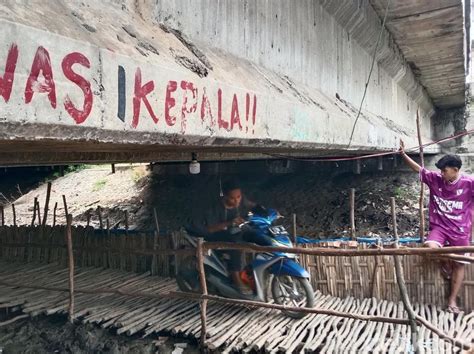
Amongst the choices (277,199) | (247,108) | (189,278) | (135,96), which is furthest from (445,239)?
(277,199)

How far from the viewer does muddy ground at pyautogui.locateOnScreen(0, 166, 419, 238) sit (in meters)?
10.0

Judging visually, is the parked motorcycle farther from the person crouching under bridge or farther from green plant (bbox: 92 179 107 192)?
green plant (bbox: 92 179 107 192)

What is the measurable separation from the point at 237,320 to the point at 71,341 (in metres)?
1.88

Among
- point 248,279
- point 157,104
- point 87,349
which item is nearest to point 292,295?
point 248,279

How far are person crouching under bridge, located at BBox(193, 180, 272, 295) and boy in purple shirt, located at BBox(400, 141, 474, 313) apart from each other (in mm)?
2179

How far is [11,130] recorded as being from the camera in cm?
154

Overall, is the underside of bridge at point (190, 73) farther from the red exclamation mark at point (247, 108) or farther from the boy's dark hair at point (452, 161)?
the boy's dark hair at point (452, 161)

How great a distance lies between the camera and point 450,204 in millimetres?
5105

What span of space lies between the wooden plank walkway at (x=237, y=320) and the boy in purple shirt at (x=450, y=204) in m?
0.87

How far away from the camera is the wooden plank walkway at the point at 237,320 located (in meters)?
4.11

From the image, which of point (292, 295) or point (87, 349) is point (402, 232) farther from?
point (87, 349)

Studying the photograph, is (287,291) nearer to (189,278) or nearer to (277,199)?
(189,278)

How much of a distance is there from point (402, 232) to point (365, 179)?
2.87 m

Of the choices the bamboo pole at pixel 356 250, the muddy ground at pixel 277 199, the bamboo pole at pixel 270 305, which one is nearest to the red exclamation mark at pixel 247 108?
the bamboo pole at pixel 356 250
